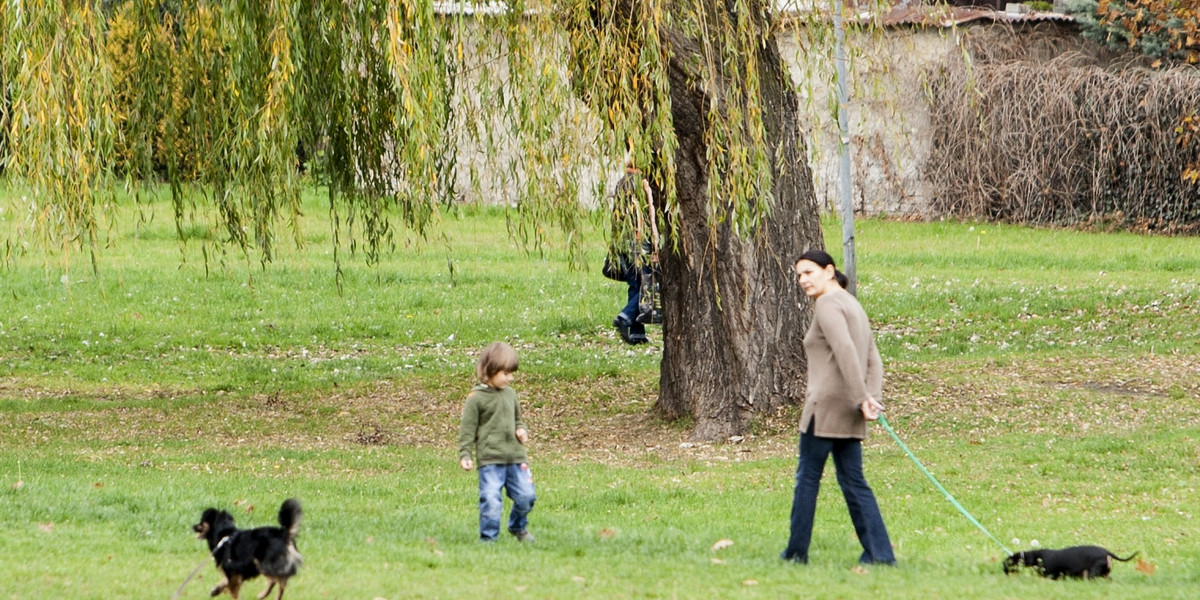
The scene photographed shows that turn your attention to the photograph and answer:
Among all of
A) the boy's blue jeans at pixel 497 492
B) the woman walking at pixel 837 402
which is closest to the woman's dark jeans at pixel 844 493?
the woman walking at pixel 837 402

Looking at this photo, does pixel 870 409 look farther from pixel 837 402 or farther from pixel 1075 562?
pixel 1075 562

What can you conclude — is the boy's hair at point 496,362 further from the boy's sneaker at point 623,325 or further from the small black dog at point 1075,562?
the boy's sneaker at point 623,325

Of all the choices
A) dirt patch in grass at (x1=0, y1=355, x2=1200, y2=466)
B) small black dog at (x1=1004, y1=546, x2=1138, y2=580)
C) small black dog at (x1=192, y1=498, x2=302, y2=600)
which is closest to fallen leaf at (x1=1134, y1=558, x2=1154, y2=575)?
small black dog at (x1=1004, y1=546, x2=1138, y2=580)

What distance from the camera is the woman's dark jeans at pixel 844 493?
7117mm

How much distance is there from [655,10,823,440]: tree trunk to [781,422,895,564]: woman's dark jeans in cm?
403

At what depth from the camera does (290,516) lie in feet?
19.5

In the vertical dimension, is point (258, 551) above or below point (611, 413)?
above

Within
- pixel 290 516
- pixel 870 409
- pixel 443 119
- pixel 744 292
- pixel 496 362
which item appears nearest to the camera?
pixel 290 516

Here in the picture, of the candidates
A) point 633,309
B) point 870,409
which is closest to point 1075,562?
point 870,409

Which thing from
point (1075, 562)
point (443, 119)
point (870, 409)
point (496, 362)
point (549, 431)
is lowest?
point (549, 431)

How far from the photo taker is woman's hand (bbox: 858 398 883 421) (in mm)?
6832

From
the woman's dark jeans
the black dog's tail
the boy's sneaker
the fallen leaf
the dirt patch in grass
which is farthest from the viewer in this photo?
the boy's sneaker

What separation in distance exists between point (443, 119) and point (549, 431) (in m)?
3.84

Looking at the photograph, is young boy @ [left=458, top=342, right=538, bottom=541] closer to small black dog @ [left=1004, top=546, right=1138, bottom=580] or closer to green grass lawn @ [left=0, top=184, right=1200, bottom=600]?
green grass lawn @ [left=0, top=184, right=1200, bottom=600]
